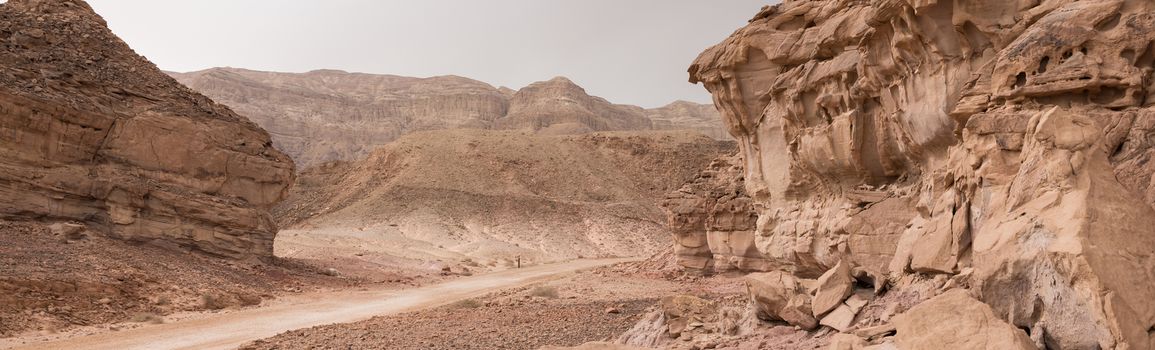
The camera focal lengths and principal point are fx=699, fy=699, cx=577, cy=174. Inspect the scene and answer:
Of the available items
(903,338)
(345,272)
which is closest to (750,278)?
(903,338)

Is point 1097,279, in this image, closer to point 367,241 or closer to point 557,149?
point 367,241

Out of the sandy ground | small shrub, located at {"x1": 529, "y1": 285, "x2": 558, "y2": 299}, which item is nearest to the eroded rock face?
the sandy ground

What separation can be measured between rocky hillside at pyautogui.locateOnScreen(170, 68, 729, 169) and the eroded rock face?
104557 mm

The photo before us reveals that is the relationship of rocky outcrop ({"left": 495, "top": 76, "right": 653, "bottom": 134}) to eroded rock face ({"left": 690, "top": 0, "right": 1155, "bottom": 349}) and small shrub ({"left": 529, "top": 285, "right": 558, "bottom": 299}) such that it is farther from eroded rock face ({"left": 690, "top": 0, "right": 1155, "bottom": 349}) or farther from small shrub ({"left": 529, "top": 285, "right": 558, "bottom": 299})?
eroded rock face ({"left": 690, "top": 0, "right": 1155, "bottom": 349})

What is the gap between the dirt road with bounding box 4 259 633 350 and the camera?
1395cm

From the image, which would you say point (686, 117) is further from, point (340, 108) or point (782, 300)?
point (782, 300)

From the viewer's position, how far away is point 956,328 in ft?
16.7

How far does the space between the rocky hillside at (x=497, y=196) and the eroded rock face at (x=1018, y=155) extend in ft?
98.7

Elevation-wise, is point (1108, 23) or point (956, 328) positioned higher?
point (1108, 23)

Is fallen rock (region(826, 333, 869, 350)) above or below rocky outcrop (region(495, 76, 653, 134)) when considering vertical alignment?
below

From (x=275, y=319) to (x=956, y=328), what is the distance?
661 inches

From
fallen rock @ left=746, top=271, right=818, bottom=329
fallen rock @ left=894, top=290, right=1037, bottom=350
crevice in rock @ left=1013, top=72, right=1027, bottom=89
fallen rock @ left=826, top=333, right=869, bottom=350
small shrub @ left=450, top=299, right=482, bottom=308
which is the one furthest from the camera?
small shrub @ left=450, top=299, right=482, bottom=308

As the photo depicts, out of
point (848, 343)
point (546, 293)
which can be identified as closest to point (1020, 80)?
point (848, 343)

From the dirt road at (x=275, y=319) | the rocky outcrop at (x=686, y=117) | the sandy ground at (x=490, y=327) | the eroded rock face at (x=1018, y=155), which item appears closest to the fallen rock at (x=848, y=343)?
the eroded rock face at (x=1018, y=155)
